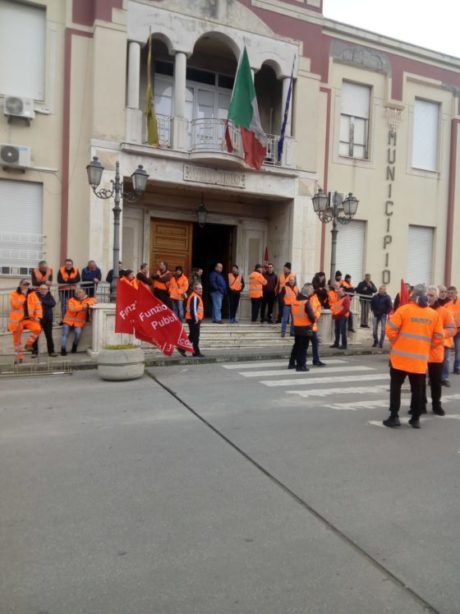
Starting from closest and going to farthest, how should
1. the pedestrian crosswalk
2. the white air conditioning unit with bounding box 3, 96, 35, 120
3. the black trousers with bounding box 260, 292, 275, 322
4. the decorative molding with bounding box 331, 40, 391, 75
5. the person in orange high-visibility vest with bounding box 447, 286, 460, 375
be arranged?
the pedestrian crosswalk
the person in orange high-visibility vest with bounding box 447, 286, 460, 375
the white air conditioning unit with bounding box 3, 96, 35, 120
the black trousers with bounding box 260, 292, 275, 322
the decorative molding with bounding box 331, 40, 391, 75

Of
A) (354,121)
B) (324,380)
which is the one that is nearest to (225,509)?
(324,380)

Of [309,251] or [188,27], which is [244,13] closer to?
[188,27]

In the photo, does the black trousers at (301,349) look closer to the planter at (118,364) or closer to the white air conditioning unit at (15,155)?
the planter at (118,364)

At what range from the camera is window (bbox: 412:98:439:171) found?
20.1 metres

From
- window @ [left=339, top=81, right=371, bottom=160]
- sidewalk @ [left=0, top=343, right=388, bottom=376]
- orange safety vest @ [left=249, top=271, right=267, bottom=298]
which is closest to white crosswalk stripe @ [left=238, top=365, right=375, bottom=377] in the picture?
sidewalk @ [left=0, top=343, right=388, bottom=376]

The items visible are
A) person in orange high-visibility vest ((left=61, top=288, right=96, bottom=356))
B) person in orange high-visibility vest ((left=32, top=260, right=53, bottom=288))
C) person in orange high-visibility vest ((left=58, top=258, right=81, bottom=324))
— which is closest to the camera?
person in orange high-visibility vest ((left=61, top=288, right=96, bottom=356))

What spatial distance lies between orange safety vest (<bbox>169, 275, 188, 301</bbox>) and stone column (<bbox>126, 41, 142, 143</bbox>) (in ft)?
13.5

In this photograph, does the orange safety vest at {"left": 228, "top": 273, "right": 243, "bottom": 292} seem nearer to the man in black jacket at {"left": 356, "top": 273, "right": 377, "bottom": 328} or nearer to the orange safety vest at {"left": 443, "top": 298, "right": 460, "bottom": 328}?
the man in black jacket at {"left": 356, "top": 273, "right": 377, "bottom": 328}

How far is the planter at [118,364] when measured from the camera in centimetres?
946

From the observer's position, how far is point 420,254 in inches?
804

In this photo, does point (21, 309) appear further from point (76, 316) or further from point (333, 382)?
point (333, 382)

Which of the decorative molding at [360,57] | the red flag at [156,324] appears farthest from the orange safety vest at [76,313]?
the decorative molding at [360,57]

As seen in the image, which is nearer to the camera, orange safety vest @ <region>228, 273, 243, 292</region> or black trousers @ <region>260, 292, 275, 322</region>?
orange safety vest @ <region>228, 273, 243, 292</region>

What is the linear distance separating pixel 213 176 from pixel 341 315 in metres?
5.72
